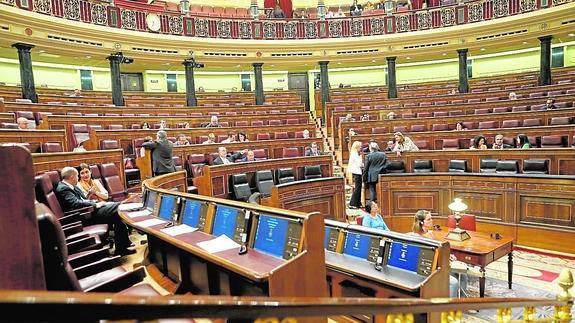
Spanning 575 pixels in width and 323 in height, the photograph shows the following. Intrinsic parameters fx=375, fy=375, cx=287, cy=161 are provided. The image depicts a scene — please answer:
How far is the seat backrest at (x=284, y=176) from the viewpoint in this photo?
657cm

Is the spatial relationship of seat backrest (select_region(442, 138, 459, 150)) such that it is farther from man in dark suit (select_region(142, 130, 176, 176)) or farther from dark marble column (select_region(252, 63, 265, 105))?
dark marble column (select_region(252, 63, 265, 105))

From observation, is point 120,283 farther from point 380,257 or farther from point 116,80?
point 116,80

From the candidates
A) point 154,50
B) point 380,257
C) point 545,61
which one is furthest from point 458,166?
point 154,50

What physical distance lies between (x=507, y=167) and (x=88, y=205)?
5.63 m

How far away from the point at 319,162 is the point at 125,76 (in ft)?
33.9

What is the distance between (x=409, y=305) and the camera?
98cm

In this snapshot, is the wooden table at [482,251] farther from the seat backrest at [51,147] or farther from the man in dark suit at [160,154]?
the seat backrest at [51,147]

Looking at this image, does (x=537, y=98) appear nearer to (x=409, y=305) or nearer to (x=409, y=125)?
(x=409, y=125)

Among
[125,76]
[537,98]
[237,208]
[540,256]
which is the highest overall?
[125,76]

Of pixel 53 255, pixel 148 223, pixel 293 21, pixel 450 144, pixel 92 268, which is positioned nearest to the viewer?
pixel 53 255

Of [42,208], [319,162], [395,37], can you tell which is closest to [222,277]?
[42,208]

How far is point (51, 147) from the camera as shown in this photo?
5.34m

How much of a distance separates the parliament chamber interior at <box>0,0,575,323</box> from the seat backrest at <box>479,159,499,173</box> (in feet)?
0.18

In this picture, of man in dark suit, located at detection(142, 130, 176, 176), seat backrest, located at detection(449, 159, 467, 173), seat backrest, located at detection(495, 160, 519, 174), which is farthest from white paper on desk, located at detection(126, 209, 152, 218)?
seat backrest, located at detection(495, 160, 519, 174)
